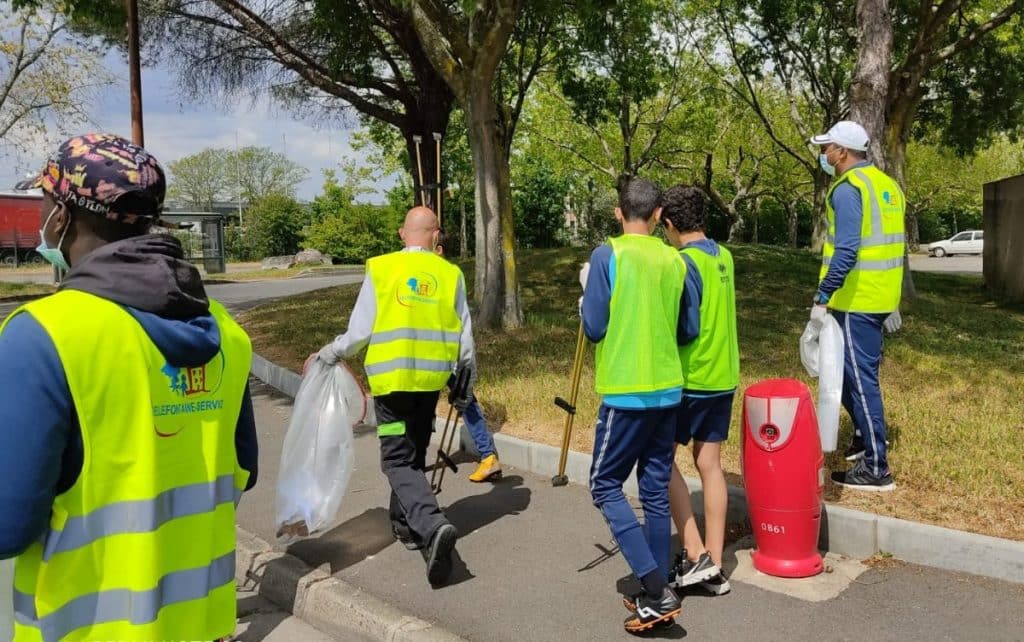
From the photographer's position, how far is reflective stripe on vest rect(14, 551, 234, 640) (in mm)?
1670

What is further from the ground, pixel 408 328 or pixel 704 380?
pixel 408 328

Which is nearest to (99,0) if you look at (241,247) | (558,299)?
(558,299)

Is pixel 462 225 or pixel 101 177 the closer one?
pixel 101 177

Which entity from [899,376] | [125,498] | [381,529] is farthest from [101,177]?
[899,376]

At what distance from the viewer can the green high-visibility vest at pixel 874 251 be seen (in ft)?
15.6

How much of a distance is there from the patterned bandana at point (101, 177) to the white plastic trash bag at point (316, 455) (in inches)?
101

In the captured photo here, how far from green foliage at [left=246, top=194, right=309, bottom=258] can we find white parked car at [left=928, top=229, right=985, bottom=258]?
34.7 meters

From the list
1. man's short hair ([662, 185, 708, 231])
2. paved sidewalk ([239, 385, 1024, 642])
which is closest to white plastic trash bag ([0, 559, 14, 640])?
paved sidewalk ([239, 385, 1024, 642])

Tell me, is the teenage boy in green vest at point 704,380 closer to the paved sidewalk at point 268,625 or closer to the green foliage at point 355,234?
the paved sidewalk at point 268,625

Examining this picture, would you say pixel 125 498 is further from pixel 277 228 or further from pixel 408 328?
pixel 277 228

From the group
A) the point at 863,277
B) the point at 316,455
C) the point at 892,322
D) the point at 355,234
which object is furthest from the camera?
the point at 355,234

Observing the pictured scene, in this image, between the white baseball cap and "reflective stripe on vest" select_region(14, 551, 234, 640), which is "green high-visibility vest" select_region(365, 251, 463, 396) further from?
the white baseball cap

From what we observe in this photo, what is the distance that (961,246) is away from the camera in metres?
43.8

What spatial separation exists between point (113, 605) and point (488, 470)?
411 centimetres
